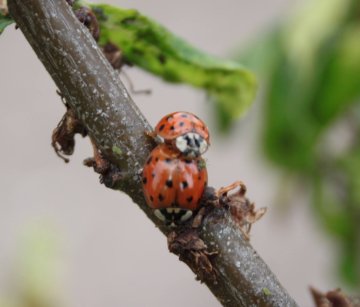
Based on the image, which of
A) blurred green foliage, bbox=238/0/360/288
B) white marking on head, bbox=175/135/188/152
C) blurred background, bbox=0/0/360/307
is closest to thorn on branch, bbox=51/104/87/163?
white marking on head, bbox=175/135/188/152

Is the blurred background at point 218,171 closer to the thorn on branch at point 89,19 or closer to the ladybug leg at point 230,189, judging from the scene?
the thorn on branch at point 89,19

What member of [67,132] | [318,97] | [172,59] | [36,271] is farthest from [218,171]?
[67,132]

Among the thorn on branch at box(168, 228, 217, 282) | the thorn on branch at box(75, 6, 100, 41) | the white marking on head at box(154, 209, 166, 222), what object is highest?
the thorn on branch at box(75, 6, 100, 41)

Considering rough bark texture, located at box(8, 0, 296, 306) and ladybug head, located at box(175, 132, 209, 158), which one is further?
ladybug head, located at box(175, 132, 209, 158)

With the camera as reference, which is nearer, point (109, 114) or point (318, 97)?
point (109, 114)

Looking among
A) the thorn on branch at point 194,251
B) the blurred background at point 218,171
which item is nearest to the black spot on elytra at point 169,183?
the thorn on branch at point 194,251

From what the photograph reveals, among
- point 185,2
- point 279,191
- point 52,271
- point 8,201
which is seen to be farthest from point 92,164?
point 185,2

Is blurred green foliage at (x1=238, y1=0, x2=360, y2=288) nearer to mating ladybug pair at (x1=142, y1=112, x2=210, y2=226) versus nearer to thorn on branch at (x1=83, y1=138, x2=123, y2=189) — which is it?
mating ladybug pair at (x1=142, y1=112, x2=210, y2=226)

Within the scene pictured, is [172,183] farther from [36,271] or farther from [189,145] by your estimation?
[36,271]
